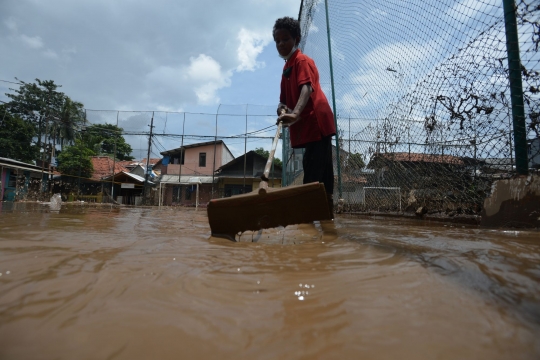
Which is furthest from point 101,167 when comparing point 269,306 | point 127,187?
point 269,306

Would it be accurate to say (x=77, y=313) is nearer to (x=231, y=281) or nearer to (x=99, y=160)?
(x=231, y=281)

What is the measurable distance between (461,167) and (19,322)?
11.1ft

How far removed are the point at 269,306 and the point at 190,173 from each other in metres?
25.7

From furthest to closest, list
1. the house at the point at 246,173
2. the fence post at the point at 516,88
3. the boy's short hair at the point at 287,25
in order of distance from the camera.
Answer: the house at the point at 246,173 → the boy's short hair at the point at 287,25 → the fence post at the point at 516,88

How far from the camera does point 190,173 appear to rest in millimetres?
Answer: 25578

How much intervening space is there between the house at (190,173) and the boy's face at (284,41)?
71.3ft

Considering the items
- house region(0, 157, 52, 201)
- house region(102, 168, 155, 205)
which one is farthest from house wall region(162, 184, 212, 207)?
house region(0, 157, 52, 201)

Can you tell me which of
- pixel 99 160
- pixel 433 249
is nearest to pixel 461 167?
pixel 433 249

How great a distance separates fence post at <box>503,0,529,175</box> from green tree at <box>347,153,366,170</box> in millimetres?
3121

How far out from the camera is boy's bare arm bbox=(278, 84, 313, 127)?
7.63 feet

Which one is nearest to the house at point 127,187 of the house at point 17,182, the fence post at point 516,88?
the house at point 17,182

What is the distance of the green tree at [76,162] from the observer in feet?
77.6

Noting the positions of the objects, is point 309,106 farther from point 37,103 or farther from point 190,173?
point 37,103

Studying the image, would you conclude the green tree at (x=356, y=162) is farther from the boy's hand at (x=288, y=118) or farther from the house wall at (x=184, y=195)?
the house wall at (x=184, y=195)
